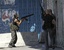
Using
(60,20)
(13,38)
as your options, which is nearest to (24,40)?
(13,38)

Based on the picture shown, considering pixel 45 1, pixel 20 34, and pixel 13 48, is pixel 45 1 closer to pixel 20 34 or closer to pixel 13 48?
pixel 20 34

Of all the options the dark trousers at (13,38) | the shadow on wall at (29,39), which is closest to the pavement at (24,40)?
the shadow on wall at (29,39)

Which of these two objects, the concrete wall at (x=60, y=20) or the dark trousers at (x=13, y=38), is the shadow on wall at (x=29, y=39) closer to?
the dark trousers at (x=13, y=38)

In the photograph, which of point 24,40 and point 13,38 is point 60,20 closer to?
point 24,40

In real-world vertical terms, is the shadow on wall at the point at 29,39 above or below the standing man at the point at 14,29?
below

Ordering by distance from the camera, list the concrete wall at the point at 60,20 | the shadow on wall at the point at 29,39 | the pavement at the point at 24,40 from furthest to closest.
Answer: the shadow on wall at the point at 29,39
the pavement at the point at 24,40
the concrete wall at the point at 60,20

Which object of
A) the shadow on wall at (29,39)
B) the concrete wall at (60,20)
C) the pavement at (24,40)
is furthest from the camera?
the shadow on wall at (29,39)

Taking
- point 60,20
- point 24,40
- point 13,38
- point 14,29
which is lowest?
point 24,40

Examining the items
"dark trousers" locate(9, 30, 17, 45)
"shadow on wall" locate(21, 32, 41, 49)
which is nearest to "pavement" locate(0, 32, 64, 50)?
"shadow on wall" locate(21, 32, 41, 49)

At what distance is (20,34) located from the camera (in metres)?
15.3

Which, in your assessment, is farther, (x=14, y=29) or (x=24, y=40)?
(x=24, y=40)

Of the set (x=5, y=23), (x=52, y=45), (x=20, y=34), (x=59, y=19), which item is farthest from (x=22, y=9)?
(x=52, y=45)

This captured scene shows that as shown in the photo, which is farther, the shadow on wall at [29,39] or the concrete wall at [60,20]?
the shadow on wall at [29,39]

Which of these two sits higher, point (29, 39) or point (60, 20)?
point (60, 20)
